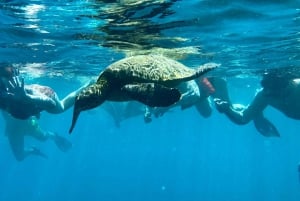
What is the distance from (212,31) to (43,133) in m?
19.7

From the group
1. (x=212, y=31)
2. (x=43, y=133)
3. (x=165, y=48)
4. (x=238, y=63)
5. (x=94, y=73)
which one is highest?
(x=212, y=31)

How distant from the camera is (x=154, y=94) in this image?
5.75 metres

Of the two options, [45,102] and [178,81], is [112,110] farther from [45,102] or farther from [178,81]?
[178,81]

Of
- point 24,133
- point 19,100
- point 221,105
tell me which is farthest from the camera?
point 24,133

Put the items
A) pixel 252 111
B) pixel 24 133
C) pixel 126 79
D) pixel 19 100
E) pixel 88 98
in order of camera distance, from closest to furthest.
→ pixel 88 98
pixel 126 79
pixel 19 100
pixel 252 111
pixel 24 133

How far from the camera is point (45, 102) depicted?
12492 mm

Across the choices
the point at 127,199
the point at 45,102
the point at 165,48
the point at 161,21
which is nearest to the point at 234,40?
the point at 165,48

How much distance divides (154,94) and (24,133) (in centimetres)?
2635

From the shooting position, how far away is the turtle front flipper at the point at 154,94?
221 inches

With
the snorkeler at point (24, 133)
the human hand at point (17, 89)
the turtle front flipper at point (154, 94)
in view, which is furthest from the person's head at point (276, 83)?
the snorkeler at point (24, 133)

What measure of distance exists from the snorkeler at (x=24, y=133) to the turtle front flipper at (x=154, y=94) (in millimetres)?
23965

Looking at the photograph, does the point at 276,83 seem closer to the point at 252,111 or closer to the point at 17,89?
the point at 252,111

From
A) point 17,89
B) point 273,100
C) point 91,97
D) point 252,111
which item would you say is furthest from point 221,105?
point 91,97

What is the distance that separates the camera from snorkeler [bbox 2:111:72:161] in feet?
93.8
